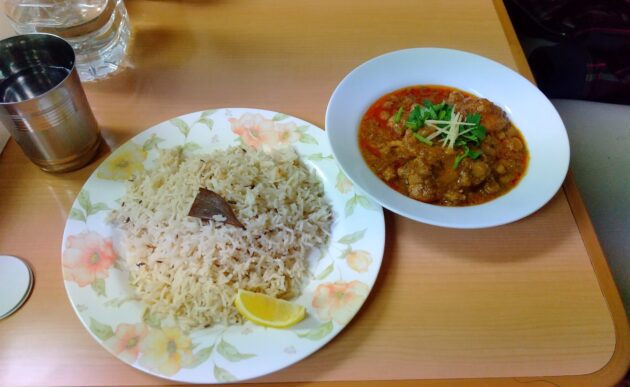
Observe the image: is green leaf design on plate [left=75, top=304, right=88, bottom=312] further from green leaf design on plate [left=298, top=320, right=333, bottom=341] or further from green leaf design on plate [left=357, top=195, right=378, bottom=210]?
green leaf design on plate [left=357, top=195, right=378, bottom=210]

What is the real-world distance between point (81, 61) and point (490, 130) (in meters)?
1.48

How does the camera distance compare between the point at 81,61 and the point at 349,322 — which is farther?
the point at 81,61

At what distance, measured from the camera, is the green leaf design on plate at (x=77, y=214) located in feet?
4.19

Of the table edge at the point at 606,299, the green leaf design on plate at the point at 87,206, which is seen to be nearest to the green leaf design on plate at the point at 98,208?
the green leaf design on plate at the point at 87,206

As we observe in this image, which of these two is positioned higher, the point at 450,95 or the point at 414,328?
the point at 450,95

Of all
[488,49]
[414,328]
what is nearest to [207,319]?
[414,328]

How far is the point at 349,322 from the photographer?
113cm

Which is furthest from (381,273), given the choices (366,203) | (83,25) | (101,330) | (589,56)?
(589,56)

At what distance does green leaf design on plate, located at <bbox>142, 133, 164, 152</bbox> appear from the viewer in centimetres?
145

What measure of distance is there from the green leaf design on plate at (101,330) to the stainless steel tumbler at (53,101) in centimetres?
56

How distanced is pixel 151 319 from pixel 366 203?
2.12 ft

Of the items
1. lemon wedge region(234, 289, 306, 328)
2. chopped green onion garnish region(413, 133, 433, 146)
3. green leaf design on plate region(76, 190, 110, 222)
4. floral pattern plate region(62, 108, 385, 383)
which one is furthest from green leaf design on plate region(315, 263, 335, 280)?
green leaf design on plate region(76, 190, 110, 222)

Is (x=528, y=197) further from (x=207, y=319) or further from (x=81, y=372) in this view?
(x=81, y=372)

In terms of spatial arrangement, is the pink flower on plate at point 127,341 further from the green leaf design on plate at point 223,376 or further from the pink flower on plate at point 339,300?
the pink flower on plate at point 339,300
